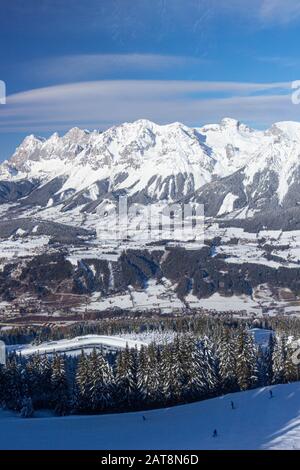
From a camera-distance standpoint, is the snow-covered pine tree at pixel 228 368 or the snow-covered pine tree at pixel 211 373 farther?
the snow-covered pine tree at pixel 228 368

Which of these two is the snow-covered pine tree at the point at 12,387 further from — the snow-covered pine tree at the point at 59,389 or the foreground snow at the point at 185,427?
the snow-covered pine tree at the point at 59,389

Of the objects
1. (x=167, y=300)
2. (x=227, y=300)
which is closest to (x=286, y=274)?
(x=227, y=300)

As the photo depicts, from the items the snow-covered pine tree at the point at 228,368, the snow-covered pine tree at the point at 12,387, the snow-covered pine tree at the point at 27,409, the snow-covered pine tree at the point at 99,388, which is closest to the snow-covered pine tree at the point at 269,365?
the snow-covered pine tree at the point at 228,368

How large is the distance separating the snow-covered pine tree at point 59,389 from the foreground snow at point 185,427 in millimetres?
3781

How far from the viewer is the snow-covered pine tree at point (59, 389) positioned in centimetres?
4609

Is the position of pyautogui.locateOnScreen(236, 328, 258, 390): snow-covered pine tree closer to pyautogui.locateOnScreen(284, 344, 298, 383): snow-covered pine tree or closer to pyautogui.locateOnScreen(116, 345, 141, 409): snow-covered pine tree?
pyautogui.locateOnScreen(284, 344, 298, 383): snow-covered pine tree

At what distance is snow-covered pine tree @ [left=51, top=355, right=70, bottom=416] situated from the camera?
46094 millimetres

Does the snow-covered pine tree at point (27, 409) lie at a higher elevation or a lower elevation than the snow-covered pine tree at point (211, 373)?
lower

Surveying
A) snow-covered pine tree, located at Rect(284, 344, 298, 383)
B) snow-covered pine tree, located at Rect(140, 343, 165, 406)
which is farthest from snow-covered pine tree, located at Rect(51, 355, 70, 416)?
snow-covered pine tree, located at Rect(284, 344, 298, 383)

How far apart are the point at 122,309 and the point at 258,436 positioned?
290ft

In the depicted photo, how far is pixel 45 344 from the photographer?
78.7 metres

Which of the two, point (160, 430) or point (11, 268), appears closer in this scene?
point (160, 430)

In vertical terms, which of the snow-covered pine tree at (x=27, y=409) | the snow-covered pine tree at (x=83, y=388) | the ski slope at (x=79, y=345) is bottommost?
the ski slope at (x=79, y=345)
